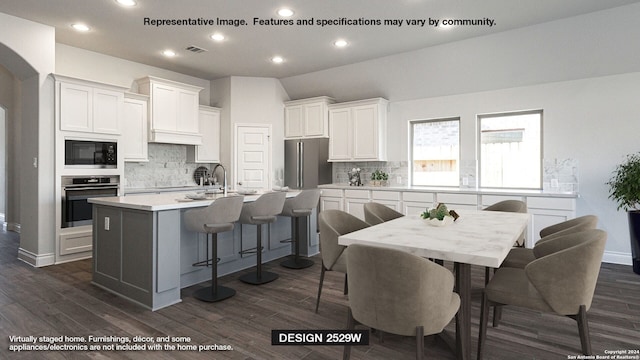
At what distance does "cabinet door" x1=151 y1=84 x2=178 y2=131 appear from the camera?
5.79m

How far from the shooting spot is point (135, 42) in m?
5.04

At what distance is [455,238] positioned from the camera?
2.16 metres

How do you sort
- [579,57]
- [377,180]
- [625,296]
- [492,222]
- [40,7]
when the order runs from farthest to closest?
[377,180] → [579,57] → [40,7] → [625,296] → [492,222]

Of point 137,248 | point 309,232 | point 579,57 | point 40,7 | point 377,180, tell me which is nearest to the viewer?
point 137,248

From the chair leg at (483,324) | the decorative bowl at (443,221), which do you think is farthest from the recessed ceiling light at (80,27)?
the chair leg at (483,324)

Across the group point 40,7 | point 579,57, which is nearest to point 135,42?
point 40,7

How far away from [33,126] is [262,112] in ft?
11.7

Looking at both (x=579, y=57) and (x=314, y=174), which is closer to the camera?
(x=579, y=57)

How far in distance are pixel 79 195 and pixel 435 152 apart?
5.40 m

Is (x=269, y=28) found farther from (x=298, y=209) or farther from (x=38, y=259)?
(x=38, y=259)

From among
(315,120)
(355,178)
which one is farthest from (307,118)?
(355,178)

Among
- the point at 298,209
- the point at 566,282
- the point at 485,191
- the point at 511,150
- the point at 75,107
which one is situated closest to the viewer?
the point at 566,282

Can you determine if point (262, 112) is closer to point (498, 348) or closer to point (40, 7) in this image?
point (40, 7)

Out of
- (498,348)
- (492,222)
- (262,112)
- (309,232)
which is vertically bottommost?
(498,348)
